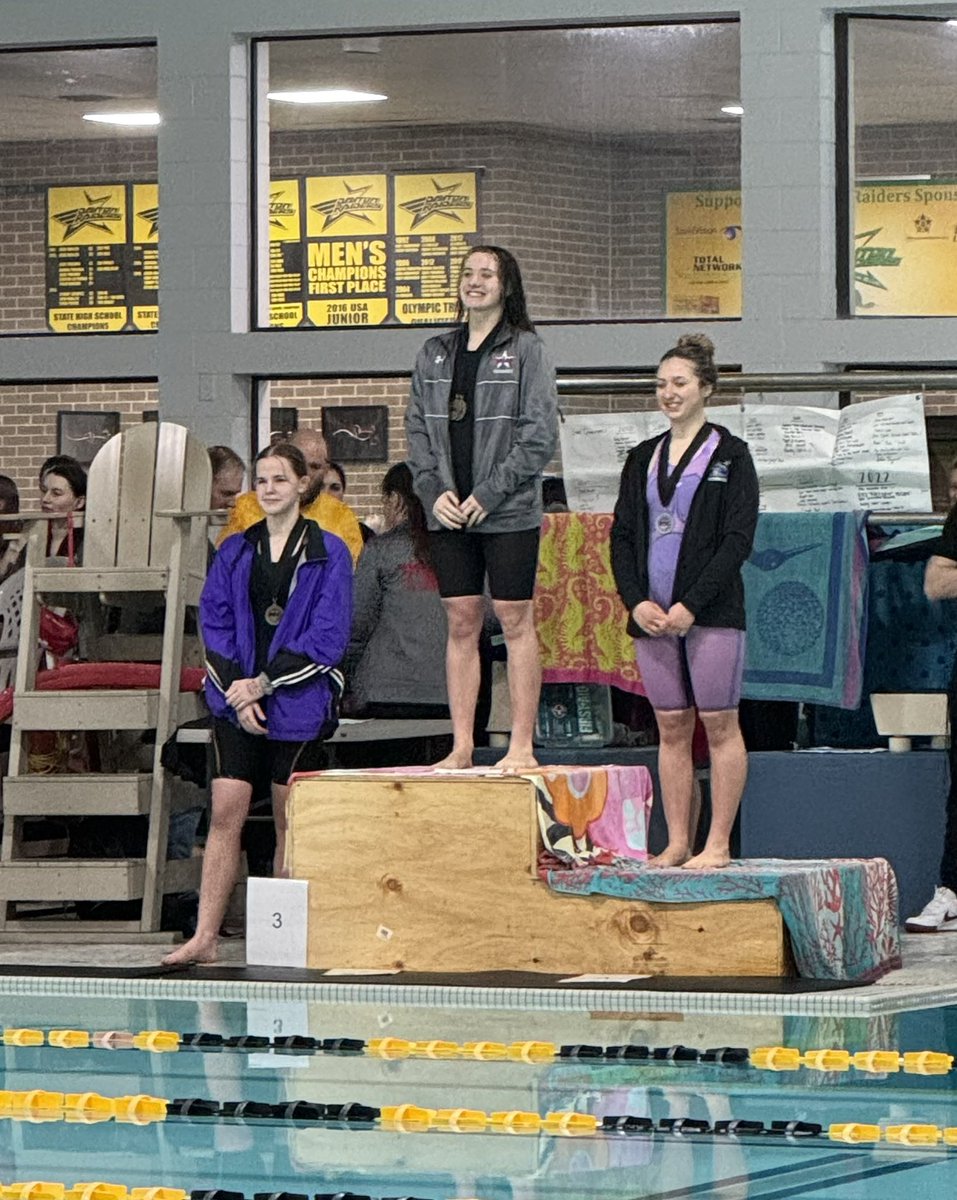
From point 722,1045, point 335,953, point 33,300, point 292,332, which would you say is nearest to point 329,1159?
point 722,1045

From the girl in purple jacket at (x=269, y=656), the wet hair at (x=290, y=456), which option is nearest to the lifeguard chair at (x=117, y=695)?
the girl in purple jacket at (x=269, y=656)

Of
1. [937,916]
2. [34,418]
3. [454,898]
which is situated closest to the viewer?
[454,898]

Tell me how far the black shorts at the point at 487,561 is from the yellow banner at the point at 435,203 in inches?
164

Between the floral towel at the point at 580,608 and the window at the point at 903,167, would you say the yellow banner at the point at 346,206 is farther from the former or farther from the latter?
the floral towel at the point at 580,608

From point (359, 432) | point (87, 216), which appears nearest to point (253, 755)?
point (359, 432)

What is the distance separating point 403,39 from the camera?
446 inches

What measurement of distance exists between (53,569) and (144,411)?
3.24 m

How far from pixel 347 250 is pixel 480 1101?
263 inches

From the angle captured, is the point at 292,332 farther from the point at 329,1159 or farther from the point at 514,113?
the point at 329,1159

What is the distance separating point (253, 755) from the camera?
770 cm

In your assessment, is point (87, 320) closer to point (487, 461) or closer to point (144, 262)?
point (144, 262)

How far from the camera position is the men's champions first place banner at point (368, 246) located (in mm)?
11320

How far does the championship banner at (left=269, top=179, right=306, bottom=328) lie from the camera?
37.7ft

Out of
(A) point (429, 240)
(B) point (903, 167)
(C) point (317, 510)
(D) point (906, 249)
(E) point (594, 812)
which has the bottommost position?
(E) point (594, 812)
